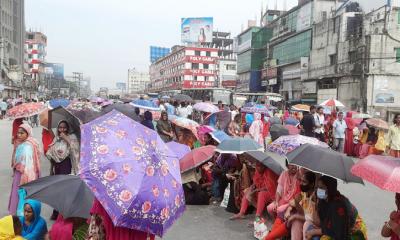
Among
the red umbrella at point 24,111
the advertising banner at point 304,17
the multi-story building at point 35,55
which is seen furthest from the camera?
the multi-story building at point 35,55

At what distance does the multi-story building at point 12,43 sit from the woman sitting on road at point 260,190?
57638 millimetres

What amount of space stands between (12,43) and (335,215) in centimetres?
8087

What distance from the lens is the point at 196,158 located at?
7.41 meters

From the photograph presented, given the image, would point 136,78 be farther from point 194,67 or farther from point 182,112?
point 182,112

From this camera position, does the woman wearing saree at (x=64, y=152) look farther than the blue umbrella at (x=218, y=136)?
No

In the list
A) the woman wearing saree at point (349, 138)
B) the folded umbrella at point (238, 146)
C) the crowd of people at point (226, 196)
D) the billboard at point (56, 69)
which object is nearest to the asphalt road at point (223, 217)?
Result: the crowd of people at point (226, 196)

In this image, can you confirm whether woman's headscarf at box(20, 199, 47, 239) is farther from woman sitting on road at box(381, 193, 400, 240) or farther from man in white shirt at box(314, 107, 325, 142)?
man in white shirt at box(314, 107, 325, 142)

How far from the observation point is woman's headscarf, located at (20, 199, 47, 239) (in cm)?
438

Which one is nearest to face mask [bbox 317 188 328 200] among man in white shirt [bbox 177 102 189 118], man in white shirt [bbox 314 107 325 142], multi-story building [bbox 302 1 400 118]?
man in white shirt [bbox 314 107 325 142]

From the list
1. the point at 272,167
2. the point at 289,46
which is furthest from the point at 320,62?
the point at 272,167

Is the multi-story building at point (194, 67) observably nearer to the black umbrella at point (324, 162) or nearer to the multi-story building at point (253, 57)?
the multi-story building at point (253, 57)

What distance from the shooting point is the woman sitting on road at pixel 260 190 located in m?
6.36

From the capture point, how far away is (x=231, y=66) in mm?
88562

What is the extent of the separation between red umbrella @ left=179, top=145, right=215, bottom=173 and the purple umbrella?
4.01 m
